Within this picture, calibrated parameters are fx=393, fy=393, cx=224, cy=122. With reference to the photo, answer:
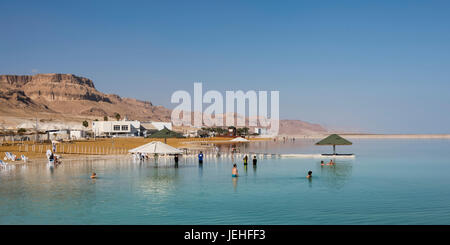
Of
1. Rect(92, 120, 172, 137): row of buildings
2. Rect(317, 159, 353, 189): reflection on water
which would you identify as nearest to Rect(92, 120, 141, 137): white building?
Rect(92, 120, 172, 137): row of buildings

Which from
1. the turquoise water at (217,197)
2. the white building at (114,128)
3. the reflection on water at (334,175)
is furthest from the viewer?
the white building at (114,128)

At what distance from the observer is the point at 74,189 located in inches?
802

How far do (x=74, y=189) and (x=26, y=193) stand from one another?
228 centimetres

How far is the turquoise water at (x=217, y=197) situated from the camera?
1462 centimetres

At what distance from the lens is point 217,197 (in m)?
18.7

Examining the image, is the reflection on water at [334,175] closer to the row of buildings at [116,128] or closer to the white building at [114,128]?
the row of buildings at [116,128]

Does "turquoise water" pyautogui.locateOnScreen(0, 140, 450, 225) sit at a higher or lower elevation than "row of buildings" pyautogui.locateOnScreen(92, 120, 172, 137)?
lower

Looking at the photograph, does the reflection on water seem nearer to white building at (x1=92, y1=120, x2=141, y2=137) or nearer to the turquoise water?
the turquoise water

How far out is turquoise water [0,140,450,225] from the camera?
14617 mm

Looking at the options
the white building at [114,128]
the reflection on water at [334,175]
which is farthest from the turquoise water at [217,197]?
the white building at [114,128]

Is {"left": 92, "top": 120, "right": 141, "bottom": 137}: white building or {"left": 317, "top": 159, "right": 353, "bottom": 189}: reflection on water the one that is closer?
{"left": 317, "top": 159, "right": 353, "bottom": 189}: reflection on water
